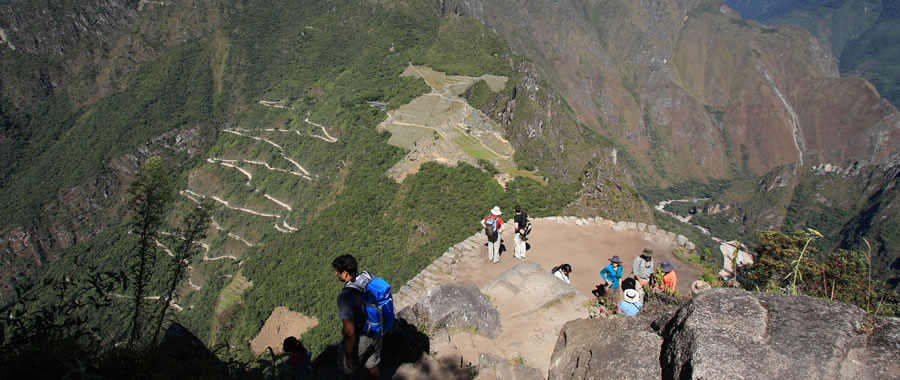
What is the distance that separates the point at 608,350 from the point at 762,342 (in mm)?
1898

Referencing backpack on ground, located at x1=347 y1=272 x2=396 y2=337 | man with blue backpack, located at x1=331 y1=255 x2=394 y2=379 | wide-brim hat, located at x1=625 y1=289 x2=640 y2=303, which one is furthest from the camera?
wide-brim hat, located at x1=625 y1=289 x2=640 y2=303

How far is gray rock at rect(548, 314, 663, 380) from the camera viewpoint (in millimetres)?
5426

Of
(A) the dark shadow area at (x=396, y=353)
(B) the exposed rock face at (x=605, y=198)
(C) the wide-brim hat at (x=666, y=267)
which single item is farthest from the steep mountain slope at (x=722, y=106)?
(A) the dark shadow area at (x=396, y=353)

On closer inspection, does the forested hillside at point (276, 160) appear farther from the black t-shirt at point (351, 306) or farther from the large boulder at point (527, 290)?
the large boulder at point (527, 290)

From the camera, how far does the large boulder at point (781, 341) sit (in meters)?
4.14

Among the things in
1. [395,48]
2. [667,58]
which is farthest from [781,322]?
[667,58]

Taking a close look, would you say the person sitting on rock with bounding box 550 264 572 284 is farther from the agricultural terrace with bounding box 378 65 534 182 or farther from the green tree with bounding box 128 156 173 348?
the agricultural terrace with bounding box 378 65 534 182

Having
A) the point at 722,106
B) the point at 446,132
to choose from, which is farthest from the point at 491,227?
the point at 722,106

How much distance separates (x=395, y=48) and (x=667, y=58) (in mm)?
160690

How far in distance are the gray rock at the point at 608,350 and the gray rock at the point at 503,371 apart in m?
0.54

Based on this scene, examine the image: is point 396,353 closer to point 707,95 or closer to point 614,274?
point 614,274

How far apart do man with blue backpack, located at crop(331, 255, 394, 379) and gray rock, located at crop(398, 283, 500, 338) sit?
326 centimetres

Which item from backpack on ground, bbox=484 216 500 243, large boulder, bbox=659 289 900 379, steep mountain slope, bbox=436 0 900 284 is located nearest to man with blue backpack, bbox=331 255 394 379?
large boulder, bbox=659 289 900 379

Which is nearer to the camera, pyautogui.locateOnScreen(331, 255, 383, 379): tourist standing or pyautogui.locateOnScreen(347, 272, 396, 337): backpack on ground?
pyautogui.locateOnScreen(331, 255, 383, 379): tourist standing
